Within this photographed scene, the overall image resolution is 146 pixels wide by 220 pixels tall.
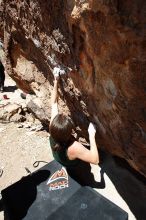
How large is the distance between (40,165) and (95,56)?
2.99 m

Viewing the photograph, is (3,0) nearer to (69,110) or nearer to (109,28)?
(69,110)

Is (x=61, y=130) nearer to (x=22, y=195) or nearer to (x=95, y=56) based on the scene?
(x=95, y=56)

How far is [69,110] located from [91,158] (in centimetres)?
91

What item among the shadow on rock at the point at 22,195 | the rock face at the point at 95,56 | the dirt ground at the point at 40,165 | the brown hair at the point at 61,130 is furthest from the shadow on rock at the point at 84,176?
the brown hair at the point at 61,130

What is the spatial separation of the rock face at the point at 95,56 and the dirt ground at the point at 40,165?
542 millimetres

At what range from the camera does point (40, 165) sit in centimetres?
534

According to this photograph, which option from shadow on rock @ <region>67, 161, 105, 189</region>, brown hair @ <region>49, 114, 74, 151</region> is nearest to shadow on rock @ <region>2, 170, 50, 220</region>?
shadow on rock @ <region>67, 161, 105, 189</region>

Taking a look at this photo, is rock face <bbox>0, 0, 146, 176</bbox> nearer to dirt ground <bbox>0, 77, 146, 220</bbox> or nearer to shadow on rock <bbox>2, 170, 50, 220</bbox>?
dirt ground <bbox>0, 77, 146, 220</bbox>

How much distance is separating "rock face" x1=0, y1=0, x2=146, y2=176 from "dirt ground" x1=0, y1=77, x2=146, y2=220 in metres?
0.54

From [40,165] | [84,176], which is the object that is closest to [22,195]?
[84,176]

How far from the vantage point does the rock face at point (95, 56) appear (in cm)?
233

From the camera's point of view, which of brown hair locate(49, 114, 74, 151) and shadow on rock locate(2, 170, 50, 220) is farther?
shadow on rock locate(2, 170, 50, 220)

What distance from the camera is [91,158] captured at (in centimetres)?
355

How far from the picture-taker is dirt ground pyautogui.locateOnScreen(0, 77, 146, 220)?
4.16m
